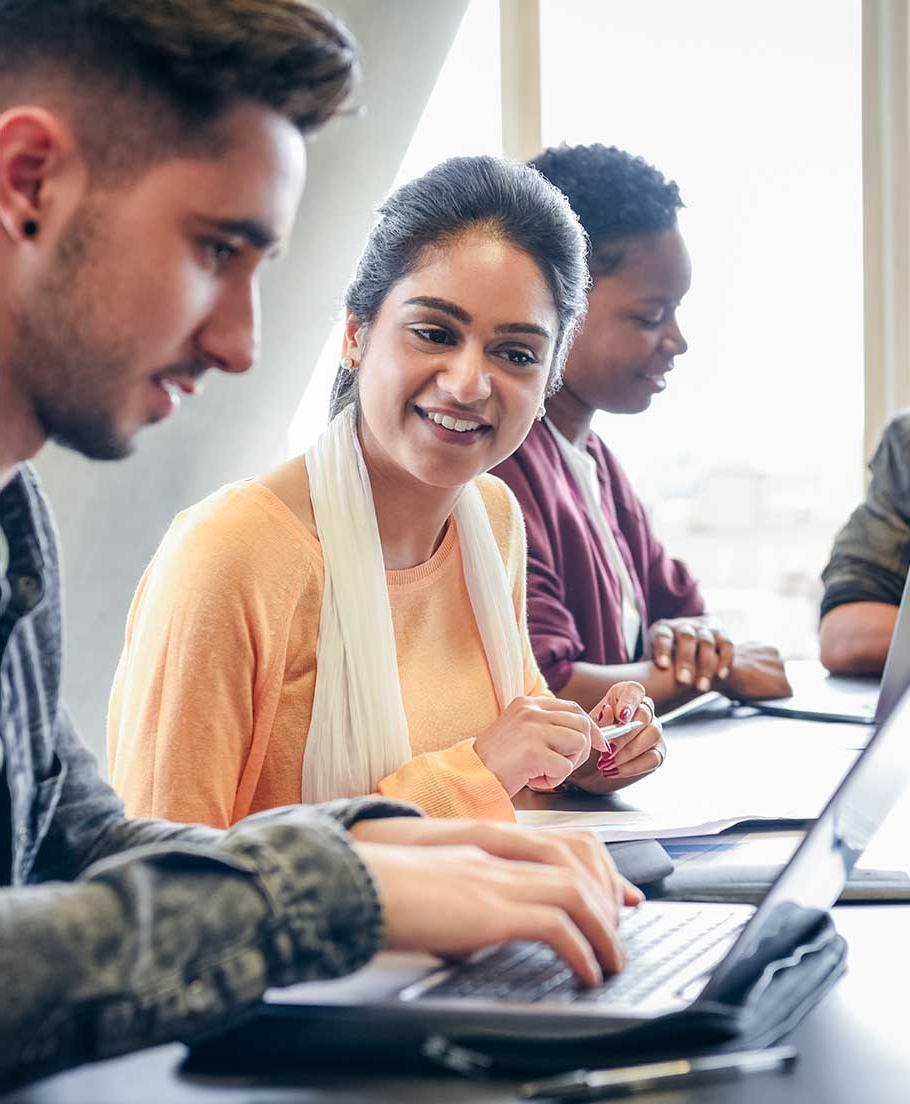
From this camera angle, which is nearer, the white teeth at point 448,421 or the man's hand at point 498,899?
the man's hand at point 498,899

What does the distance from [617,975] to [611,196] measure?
5.64ft

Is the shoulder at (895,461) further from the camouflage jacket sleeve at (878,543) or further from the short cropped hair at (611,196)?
the short cropped hair at (611,196)

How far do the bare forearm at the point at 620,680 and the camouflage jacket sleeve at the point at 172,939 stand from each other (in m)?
1.22

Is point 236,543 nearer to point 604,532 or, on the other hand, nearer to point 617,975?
point 617,975

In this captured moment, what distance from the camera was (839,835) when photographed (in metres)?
0.80

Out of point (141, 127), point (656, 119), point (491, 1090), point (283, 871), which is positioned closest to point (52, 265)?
point (141, 127)

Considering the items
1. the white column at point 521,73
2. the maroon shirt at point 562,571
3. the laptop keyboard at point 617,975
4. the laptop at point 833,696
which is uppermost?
the white column at point 521,73

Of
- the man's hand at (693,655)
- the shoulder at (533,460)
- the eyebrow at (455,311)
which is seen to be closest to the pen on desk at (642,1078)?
the eyebrow at (455,311)

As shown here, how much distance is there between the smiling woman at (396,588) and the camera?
1.35 metres

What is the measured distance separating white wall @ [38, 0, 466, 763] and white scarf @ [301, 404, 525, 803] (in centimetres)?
96

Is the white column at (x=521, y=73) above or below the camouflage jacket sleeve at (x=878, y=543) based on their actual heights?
above

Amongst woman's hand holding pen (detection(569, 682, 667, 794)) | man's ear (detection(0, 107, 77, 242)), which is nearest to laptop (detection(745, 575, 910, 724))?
woman's hand holding pen (detection(569, 682, 667, 794))

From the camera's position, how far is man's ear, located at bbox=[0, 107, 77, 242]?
81 centimetres

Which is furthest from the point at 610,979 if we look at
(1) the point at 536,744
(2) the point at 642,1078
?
(1) the point at 536,744
